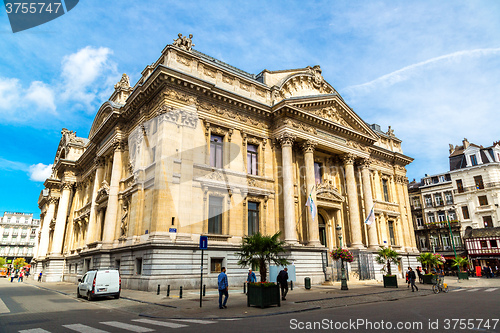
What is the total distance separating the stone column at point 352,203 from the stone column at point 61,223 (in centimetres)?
3518

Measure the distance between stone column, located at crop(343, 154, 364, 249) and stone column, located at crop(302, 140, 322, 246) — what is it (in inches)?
196

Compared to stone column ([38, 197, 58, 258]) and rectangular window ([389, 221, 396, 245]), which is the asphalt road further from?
stone column ([38, 197, 58, 258])

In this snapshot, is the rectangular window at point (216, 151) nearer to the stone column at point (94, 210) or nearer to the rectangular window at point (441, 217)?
the stone column at point (94, 210)

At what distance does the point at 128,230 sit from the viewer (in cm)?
2473

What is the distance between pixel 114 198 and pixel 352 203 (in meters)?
21.9

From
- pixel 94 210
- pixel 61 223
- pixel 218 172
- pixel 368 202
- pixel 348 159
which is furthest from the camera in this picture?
pixel 61 223

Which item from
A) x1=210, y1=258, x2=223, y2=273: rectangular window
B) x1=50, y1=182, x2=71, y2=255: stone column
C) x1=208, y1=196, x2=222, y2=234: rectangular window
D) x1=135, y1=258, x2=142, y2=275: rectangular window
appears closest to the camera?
x1=135, y1=258, x2=142, y2=275: rectangular window

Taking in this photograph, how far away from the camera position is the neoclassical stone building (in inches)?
858

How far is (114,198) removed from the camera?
91.2 feet

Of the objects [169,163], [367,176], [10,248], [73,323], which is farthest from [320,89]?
[10,248]

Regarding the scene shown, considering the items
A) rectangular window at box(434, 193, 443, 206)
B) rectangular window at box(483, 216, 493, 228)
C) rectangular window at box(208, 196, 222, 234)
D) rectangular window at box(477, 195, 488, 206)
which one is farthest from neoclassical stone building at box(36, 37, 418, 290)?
rectangular window at box(434, 193, 443, 206)

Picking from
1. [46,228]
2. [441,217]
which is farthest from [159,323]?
[441,217]
